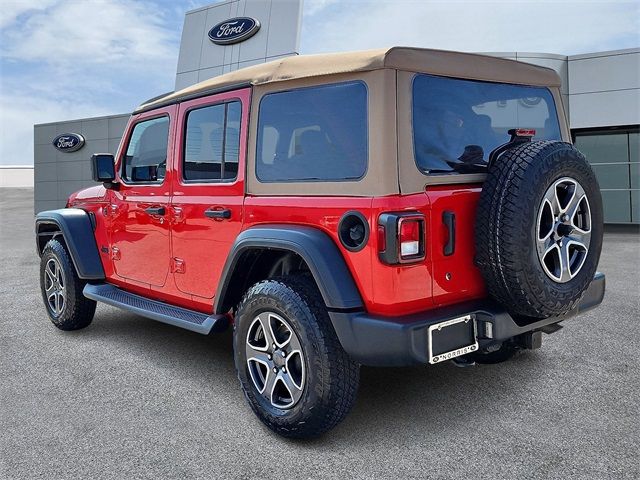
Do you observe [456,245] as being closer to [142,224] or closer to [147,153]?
[142,224]

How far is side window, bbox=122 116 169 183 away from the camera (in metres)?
4.11

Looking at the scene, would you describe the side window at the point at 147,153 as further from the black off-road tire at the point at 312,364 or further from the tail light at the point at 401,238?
the tail light at the point at 401,238

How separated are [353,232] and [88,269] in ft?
9.98

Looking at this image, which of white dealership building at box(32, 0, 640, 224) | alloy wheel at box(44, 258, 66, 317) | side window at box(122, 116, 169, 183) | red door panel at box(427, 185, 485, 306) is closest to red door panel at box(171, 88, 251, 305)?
side window at box(122, 116, 169, 183)

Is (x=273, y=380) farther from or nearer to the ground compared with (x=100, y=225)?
nearer to the ground

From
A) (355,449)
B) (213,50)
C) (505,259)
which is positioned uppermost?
(213,50)

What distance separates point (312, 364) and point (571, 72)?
1608 cm

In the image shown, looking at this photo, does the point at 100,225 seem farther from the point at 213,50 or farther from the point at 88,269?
the point at 213,50

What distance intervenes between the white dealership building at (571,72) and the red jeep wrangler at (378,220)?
1128 cm

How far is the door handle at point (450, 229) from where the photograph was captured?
8.97ft

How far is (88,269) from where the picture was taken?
4.82m

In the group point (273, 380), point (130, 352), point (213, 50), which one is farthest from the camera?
point (213, 50)

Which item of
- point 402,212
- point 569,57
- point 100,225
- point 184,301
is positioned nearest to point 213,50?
point 569,57

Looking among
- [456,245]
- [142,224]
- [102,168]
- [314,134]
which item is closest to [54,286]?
[102,168]
